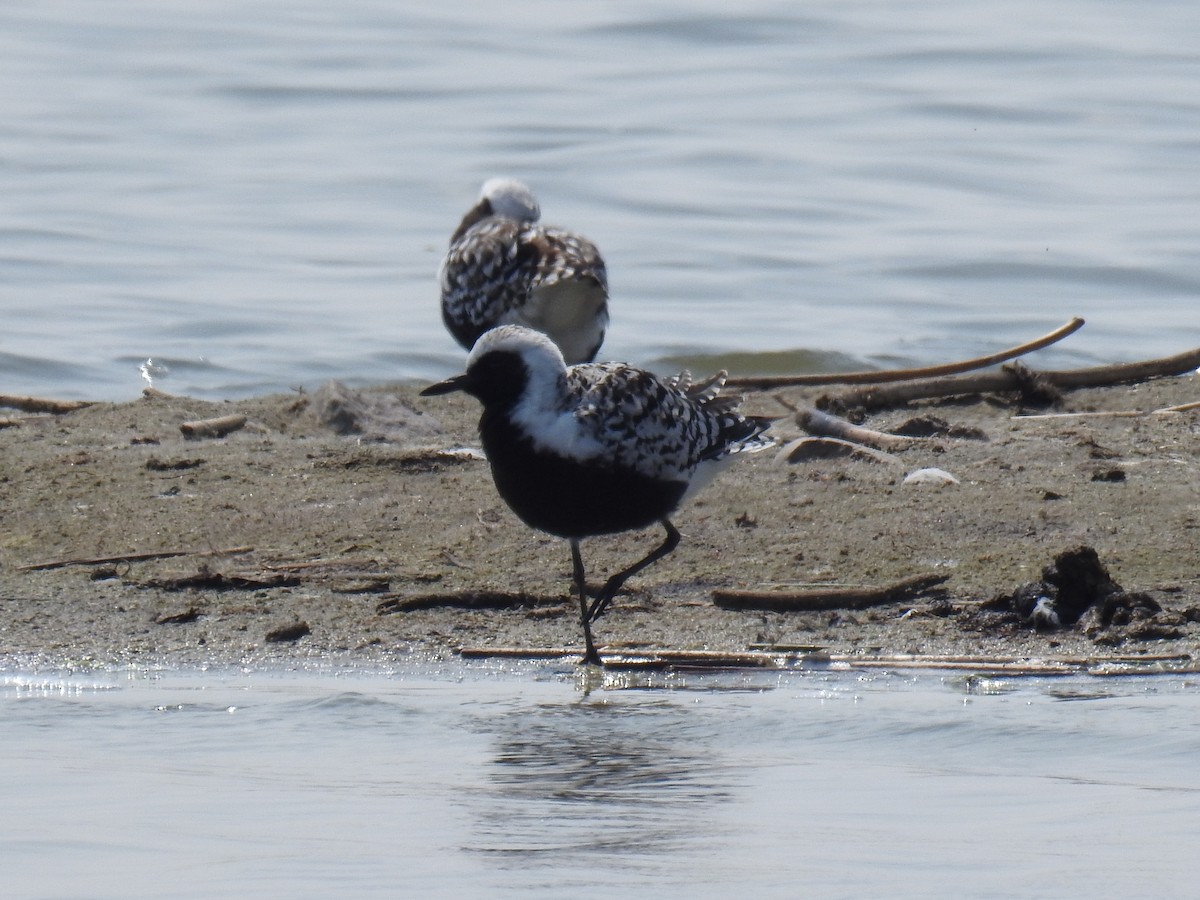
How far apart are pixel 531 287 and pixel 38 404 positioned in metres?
2.59

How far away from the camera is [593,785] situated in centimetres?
511

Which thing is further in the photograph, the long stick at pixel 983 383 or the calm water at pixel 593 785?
the long stick at pixel 983 383

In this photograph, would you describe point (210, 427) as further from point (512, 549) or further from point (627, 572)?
point (627, 572)

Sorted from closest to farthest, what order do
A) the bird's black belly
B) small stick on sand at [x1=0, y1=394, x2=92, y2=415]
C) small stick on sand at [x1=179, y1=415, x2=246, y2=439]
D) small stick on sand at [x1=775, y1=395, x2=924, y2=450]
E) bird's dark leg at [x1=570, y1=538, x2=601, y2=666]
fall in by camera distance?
1. bird's dark leg at [x1=570, y1=538, x2=601, y2=666]
2. the bird's black belly
3. small stick on sand at [x1=775, y1=395, x2=924, y2=450]
4. small stick on sand at [x1=179, y1=415, x2=246, y2=439]
5. small stick on sand at [x1=0, y1=394, x2=92, y2=415]

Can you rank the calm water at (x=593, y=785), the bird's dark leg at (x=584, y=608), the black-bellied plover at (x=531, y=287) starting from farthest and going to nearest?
the black-bellied plover at (x=531, y=287) < the bird's dark leg at (x=584, y=608) < the calm water at (x=593, y=785)

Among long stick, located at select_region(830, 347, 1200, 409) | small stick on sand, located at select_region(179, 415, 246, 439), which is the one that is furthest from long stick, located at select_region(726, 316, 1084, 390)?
small stick on sand, located at select_region(179, 415, 246, 439)

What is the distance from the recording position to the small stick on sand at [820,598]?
6438 mm

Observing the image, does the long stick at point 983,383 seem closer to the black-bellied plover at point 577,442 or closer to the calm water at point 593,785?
the black-bellied plover at point 577,442

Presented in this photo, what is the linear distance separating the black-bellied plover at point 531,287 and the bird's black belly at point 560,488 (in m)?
2.35

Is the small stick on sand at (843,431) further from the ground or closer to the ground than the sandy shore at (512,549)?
further from the ground

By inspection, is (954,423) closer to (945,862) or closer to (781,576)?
(781,576)

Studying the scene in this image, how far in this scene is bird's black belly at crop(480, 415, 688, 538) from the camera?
625cm

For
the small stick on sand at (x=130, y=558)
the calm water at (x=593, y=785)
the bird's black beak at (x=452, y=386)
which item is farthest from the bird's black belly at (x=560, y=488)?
the small stick on sand at (x=130, y=558)

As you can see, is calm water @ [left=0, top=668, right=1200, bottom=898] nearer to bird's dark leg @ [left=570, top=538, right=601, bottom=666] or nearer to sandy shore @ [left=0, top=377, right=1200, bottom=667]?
bird's dark leg @ [left=570, top=538, right=601, bottom=666]
